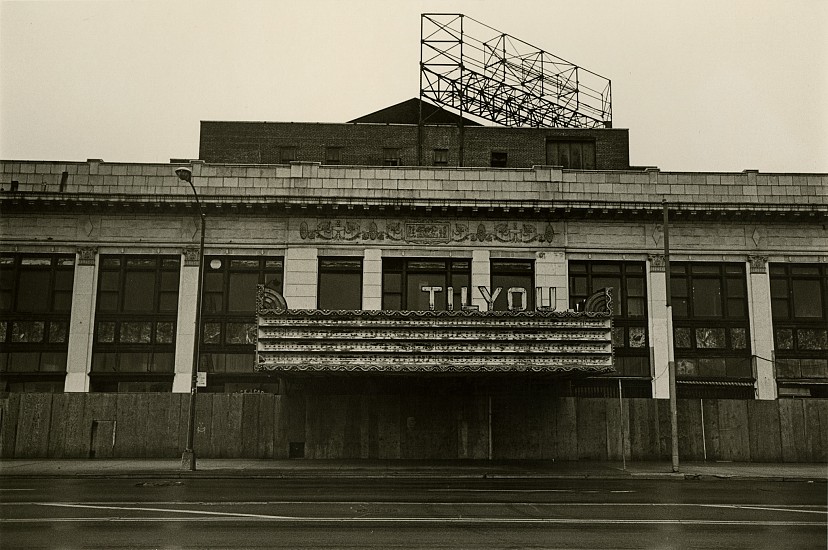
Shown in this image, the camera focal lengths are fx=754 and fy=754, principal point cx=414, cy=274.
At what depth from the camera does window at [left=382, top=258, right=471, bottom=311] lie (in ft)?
104

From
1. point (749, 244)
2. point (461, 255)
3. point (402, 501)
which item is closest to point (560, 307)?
point (461, 255)

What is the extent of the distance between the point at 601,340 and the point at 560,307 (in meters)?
4.88

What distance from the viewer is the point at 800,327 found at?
32.2m

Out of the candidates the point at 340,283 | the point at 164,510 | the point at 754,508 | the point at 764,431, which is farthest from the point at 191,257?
the point at 764,431

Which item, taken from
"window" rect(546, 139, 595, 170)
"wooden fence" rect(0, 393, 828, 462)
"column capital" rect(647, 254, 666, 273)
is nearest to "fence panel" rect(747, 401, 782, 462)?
"wooden fence" rect(0, 393, 828, 462)

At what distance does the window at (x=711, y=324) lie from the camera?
3167 centimetres

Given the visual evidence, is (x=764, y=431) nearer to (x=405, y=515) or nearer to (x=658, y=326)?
(x=658, y=326)

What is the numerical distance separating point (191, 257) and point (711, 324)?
22.2m

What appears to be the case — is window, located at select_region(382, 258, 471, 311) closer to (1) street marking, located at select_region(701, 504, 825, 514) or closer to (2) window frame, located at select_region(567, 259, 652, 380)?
(2) window frame, located at select_region(567, 259, 652, 380)

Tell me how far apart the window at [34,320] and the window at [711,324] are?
25622mm

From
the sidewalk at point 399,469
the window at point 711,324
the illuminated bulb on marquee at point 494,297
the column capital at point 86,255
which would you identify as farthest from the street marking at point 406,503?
the column capital at point 86,255

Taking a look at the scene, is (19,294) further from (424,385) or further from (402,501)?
(402,501)

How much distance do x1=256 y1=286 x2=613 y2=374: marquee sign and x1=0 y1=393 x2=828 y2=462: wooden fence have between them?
3.52m

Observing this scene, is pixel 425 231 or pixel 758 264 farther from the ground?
pixel 425 231
